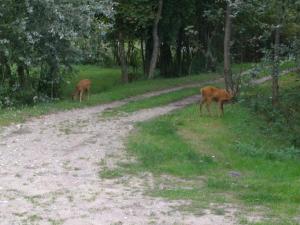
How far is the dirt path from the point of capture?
884cm

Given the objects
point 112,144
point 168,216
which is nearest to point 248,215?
point 168,216

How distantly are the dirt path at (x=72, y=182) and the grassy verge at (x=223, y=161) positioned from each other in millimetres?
493

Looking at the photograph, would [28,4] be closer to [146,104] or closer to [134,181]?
[146,104]

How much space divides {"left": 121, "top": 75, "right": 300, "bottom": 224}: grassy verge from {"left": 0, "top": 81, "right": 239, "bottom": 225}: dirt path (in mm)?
493

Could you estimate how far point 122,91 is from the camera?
2602cm

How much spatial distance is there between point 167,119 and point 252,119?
261 centimetres

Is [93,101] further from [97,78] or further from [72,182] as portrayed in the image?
[97,78]

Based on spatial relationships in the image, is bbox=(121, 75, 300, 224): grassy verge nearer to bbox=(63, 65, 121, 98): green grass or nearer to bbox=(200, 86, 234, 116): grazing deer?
bbox=(200, 86, 234, 116): grazing deer

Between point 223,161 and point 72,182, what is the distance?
12.6 ft

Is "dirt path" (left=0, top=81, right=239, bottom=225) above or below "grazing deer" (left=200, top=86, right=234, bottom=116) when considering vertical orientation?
below

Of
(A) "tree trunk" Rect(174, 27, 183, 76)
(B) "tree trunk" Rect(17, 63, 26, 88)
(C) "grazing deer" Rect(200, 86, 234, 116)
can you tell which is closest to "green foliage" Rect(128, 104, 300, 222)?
(C) "grazing deer" Rect(200, 86, 234, 116)

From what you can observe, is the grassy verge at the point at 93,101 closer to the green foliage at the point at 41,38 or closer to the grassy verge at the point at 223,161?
the green foliage at the point at 41,38

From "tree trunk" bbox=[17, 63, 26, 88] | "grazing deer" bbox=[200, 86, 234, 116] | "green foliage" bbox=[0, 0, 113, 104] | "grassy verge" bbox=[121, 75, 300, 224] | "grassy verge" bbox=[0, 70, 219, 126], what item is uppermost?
"green foliage" bbox=[0, 0, 113, 104]

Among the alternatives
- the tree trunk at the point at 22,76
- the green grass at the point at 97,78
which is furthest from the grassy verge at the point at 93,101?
the tree trunk at the point at 22,76
